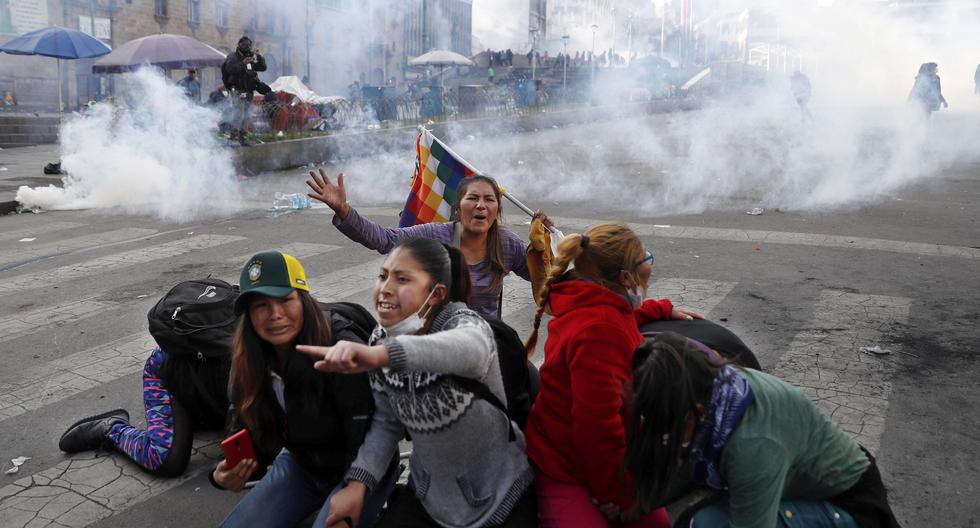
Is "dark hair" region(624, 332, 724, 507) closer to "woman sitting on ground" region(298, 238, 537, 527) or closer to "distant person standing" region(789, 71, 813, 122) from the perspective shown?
"woman sitting on ground" region(298, 238, 537, 527)

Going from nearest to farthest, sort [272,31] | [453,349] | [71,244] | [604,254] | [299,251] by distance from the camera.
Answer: [453,349] < [604,254] < [299,251] < [71,244] < [272,31]

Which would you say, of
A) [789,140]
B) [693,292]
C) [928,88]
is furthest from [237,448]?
[928,88]

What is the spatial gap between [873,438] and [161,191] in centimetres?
886

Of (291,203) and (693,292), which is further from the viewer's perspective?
(291,203)

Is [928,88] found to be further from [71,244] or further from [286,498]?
[286,498]

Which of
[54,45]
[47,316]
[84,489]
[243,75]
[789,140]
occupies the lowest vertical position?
[84,489]

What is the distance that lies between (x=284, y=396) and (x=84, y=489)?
128 centimetres

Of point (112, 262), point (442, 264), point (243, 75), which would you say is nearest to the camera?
point (442, 264)

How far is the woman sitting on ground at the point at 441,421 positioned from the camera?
86.0 inches

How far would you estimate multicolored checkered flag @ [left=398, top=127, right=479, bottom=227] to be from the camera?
4312 mm

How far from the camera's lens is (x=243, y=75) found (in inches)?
557

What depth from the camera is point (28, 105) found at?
24469 millimetres

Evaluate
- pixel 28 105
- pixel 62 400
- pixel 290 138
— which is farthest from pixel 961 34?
pixel 62 400

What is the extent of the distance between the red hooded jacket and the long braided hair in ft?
0.20
